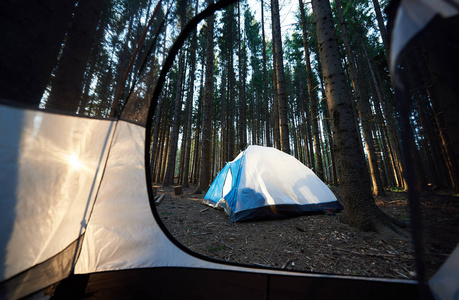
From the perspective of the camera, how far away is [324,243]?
239 centimetres

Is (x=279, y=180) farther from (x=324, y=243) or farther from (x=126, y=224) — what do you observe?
(x=126, y=224)

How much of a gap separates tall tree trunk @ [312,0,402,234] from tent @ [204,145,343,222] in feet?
3.08

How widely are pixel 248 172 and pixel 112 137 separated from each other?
3025 mm

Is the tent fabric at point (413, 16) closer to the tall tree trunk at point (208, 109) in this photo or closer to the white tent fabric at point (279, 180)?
the white tent fabric at point (279, 180)

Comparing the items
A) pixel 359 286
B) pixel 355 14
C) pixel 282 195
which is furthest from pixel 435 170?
pixel 355 14

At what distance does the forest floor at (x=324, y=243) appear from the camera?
2.44 ft

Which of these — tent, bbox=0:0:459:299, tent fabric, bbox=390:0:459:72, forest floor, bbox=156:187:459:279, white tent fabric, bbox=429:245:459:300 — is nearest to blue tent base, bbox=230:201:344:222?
forest floor, bbox=156:187:459:279

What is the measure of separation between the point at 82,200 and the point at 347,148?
130 inches

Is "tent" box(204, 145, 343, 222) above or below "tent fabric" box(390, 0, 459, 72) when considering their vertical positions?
below

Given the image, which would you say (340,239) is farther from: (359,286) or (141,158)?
(141,158)

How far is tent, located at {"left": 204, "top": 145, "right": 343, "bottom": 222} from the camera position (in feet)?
11.4

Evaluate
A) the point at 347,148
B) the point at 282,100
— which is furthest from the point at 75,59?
the point at 282,100

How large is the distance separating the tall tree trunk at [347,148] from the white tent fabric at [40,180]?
3178mm

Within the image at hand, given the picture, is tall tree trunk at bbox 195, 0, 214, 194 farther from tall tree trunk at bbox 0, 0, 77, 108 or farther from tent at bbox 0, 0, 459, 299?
tall tree trunk at bbox 0, 0, 77, 108
